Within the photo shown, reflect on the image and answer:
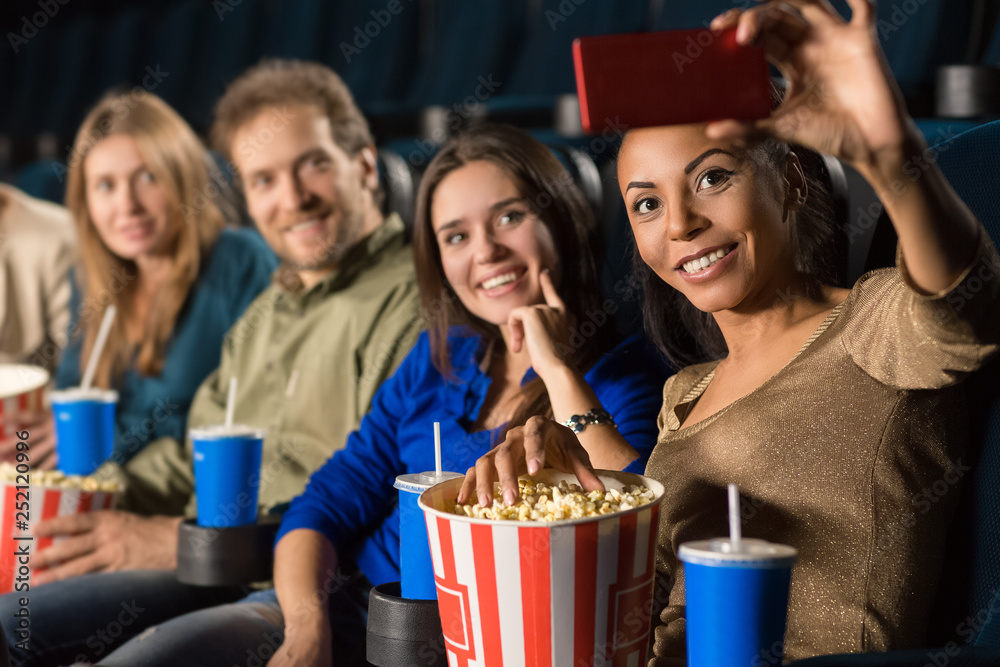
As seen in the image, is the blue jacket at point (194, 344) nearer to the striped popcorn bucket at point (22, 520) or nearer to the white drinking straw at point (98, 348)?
the white drinking straw at point (98, 348)

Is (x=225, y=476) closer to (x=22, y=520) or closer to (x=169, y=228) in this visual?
(x=22, y=520)

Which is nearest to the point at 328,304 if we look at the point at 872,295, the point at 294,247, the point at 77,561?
the point at 294,247

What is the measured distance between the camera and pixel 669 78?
64 centimetres

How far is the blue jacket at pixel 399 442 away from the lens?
1.08 meters

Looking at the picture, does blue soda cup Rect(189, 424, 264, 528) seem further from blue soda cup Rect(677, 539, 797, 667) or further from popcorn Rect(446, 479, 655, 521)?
blue soda cup Rect(677, 539, 797, 667)

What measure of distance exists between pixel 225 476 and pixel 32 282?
3.78 feet

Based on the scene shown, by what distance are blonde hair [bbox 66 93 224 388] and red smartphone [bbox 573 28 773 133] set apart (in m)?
1.27

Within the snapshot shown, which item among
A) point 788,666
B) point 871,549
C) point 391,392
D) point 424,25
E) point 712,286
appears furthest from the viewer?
point 424,25

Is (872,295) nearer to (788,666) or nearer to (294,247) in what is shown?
(788,666)

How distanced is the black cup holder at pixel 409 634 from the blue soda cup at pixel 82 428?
0.82 meters

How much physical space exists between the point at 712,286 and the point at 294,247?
2.79ft

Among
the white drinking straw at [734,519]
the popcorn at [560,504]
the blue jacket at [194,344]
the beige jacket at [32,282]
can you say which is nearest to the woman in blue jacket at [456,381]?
the popcorn at [560,504]

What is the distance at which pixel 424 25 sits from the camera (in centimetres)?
318

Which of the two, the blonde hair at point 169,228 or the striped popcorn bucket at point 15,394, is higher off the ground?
the blonde hair at point 169,228
